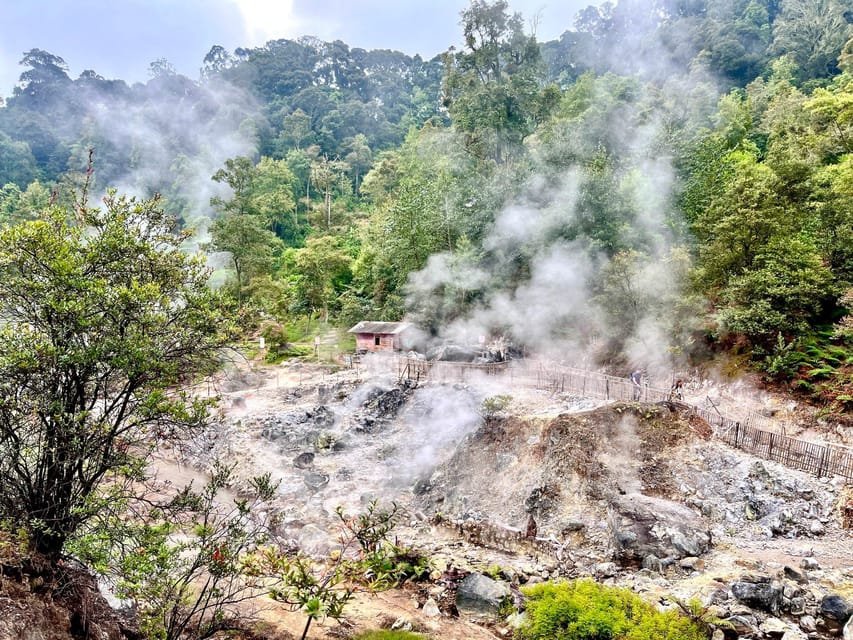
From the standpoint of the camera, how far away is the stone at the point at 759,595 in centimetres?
870

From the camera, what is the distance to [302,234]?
4975 cm

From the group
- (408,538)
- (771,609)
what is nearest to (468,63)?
(408,538)

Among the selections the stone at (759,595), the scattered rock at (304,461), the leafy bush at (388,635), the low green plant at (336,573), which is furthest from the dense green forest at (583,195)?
the scattered rock at (304,461)

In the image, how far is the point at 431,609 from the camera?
30.8ft

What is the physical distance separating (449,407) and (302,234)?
1417 inches

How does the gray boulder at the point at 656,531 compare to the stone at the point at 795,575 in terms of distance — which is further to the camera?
the gray boulder at the point at 656,531

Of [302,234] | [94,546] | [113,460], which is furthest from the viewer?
[302,234]

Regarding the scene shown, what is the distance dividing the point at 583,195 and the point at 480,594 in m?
18.9

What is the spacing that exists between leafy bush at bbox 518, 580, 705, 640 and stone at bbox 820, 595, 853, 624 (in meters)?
2.31

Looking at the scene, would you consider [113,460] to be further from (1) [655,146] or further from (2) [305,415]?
(1) [655,146]

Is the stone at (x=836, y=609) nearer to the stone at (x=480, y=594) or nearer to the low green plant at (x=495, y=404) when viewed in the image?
the stone at (x=480, y=594)

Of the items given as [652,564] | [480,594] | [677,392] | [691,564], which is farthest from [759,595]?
[677,392]

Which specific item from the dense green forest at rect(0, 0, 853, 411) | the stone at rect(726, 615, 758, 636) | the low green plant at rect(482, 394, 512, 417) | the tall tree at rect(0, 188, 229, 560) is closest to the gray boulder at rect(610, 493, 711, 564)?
the stone at rect(726, 615, 758, 636)

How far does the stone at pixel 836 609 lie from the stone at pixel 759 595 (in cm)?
61
